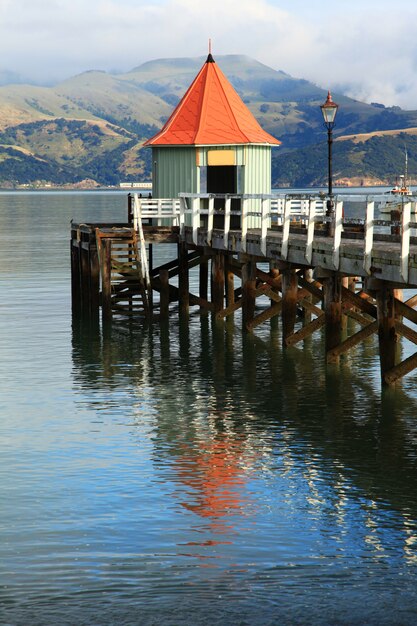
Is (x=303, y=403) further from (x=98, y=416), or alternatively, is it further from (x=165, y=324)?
(x=165, y=324)

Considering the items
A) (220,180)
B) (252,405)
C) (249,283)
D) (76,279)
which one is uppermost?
(220,180)

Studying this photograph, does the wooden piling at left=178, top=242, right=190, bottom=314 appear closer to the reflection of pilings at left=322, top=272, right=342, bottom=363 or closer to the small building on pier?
the small building on pier

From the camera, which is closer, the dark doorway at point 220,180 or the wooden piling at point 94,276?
the wooden piling at point 94,276

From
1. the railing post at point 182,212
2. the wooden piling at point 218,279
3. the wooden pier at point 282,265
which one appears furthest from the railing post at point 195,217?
the railing post at point 182,212

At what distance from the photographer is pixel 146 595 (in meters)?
12.4

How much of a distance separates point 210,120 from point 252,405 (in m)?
16.4

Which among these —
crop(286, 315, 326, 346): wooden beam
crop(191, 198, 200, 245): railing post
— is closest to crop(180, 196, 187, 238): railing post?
crop(191, 198, 200, 245): railing post

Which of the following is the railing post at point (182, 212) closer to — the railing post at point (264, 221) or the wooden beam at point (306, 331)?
the railing post at point (264, 221)

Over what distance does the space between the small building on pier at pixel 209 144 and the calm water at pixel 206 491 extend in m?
9.12

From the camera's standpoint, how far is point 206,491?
52.9ft

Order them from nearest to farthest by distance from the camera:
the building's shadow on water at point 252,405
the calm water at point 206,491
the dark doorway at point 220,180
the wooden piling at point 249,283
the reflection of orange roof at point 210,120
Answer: the calm water at point 206,491, the building's shadow on water at point 252,405, the wooden piling at point 249,283, the reflection of orange roof at point 210,120, the dark doorway at point 220,180

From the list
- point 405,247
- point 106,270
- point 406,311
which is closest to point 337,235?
point 406,311

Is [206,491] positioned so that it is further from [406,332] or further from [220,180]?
[220,180]

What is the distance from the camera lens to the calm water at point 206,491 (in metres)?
12.3
